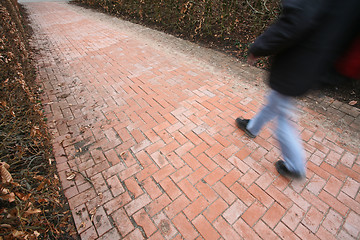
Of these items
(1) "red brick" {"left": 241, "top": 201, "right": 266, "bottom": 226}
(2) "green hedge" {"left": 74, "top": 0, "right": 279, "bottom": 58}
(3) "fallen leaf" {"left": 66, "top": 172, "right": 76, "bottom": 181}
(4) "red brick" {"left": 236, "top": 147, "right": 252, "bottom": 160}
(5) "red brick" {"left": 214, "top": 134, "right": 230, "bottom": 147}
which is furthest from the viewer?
(2) "green hedge" {"left": 74, "top": 0, "right": 279, "bottom": 58}

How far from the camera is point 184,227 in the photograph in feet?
5.66

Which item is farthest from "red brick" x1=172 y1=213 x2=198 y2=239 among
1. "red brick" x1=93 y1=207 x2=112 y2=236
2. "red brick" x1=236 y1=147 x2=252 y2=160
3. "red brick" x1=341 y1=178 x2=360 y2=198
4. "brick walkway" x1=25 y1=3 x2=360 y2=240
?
"red brick" x1=341 y1=178 x2=360 y2=198

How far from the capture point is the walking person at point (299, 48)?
1.33 meters

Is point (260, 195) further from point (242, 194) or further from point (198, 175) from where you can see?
point (198, 175)

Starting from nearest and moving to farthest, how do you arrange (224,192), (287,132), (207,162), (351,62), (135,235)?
(351,62) → (135,235) → (287,132) → (224,192) → (207,162)

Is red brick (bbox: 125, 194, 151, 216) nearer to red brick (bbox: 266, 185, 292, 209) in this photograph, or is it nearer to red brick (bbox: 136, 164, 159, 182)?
red brick (bbox: 136, 164, 159, 182)

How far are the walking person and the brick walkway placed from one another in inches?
18.0

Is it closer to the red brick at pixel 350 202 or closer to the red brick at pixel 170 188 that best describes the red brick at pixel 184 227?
the red brick at pixel 170 188

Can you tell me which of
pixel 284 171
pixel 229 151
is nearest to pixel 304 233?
pixel 284 171

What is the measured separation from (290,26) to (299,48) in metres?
0.23

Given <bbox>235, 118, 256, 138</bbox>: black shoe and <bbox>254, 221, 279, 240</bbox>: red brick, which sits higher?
<bbox>235, 118, 256, 138</bbox>: black shoe

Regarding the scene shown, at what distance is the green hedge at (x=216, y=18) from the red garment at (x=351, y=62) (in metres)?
3.41

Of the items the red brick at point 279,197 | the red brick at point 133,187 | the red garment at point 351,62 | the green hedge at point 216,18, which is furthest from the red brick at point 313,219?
the green hedge at point 216,18

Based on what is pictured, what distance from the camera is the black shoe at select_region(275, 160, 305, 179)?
2.02m
